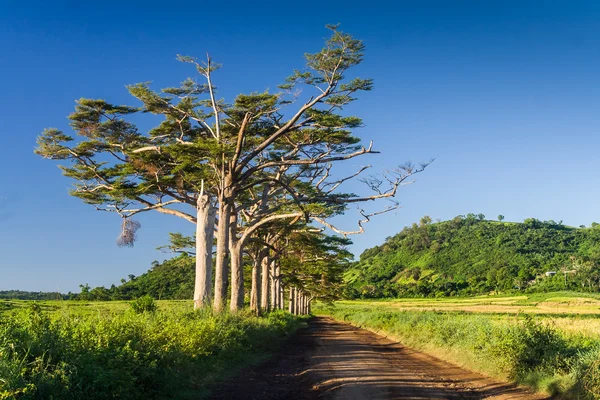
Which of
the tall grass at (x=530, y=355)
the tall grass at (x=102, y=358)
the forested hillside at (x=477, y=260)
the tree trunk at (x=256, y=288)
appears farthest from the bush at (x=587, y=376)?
the forested hillside at (x=477, y=260)

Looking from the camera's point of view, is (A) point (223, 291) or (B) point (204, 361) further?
(A) point (223, 291)

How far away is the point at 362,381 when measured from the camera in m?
11.5

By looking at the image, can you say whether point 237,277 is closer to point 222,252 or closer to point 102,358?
point 222,252

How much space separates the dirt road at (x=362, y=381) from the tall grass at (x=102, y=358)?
37.5 inches

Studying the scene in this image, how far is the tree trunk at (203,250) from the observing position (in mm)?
21469

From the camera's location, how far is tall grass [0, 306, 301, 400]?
6.00 metres

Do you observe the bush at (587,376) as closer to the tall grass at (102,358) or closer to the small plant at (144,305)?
the tall grass at (102,358)

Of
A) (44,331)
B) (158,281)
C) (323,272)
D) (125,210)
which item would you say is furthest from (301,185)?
(158,281)

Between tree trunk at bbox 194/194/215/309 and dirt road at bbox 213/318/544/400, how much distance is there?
5810 millimetres

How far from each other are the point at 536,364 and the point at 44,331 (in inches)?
384

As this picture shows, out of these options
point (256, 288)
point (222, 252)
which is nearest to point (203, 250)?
point (222, 252)

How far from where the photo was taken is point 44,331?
6.88 metres

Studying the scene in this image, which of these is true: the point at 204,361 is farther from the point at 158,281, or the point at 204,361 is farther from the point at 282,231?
the point at 158,281

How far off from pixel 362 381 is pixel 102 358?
6055 millimetres
